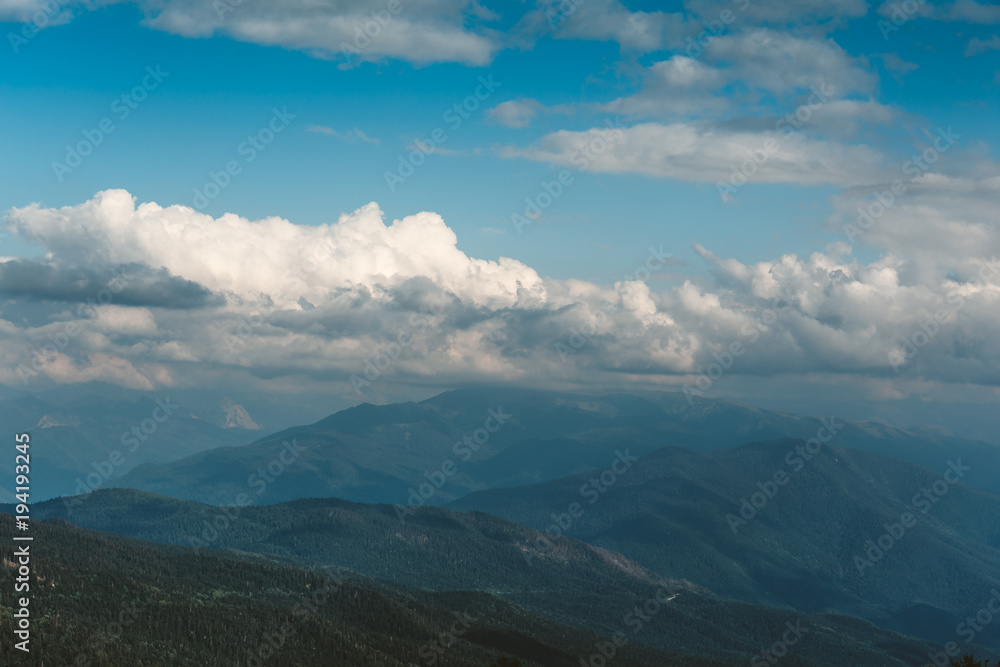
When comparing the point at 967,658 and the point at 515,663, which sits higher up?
the point at 967,658

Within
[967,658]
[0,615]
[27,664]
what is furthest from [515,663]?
[0,615]

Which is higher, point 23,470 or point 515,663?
point 23,470

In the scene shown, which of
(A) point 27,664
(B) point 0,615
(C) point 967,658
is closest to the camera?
(C) point 967,658

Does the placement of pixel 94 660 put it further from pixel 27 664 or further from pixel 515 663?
pixel 515 663

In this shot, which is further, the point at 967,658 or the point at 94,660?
the point at 94,660

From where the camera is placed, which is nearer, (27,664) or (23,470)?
(23,470)

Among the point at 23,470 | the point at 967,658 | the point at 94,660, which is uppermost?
the point at 23,470

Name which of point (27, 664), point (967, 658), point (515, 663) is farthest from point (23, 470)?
point (967, 658)

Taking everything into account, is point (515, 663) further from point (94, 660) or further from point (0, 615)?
point (0, 615)

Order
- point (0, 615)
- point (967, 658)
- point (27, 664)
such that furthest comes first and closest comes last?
point (0, 615), point (27, 664), point (967, 658)
